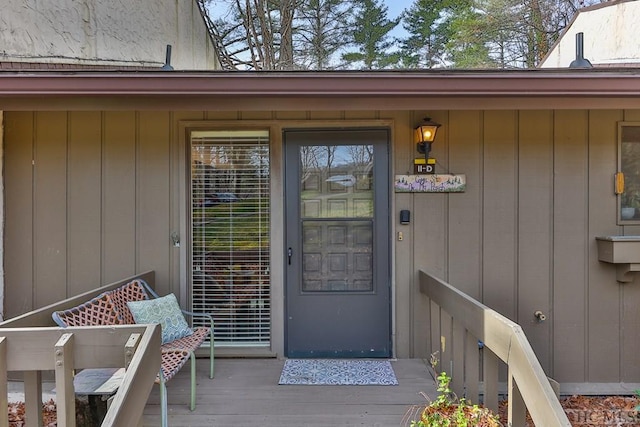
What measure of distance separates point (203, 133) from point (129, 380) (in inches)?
91.0

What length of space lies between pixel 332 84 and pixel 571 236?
2370 millimetres

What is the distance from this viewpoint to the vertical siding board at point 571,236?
10.5 ft

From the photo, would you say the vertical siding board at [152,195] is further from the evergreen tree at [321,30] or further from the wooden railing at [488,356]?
the evergreen tree at [321,30]

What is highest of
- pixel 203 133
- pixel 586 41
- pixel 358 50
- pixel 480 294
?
pixel 358 50

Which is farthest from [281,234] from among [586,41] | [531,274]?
[586,41]

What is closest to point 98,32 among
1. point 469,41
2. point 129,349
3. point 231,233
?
point 231,233

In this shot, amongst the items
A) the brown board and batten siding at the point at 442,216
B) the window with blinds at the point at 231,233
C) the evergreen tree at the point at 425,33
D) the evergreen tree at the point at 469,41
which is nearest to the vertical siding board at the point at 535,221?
the brown board and batten siding at the point at 442,216

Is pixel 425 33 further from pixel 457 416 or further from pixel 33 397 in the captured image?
pixel 33 397

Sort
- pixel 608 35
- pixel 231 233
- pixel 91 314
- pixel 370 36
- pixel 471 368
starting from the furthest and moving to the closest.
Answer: pixel 370 36 < pixel 608 35 < pixel 231 233 < pixel 91 314 < pixel 471 368

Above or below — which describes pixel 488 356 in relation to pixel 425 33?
below

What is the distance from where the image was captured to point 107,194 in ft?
10.8

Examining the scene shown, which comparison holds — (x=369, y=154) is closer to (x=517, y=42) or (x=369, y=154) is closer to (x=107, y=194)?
(x=107, y=194)

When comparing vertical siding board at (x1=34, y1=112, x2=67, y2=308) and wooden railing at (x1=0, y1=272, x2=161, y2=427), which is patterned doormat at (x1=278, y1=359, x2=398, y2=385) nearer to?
wooden railing at (x1=0, y1=272, x2=161, y2=427)

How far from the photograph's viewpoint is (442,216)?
10.6ft
